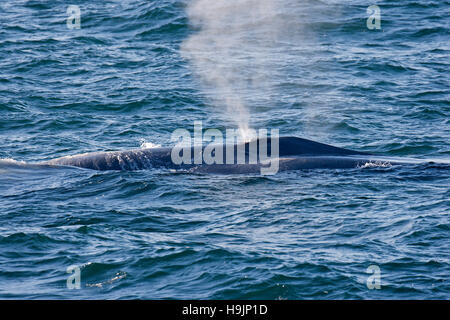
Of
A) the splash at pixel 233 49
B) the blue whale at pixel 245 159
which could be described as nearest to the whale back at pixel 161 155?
the blue whale at pixel 245 159

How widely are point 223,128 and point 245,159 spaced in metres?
5.88

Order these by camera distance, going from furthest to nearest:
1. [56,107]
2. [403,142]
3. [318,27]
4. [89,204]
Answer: [318,27]
[56,107]
[403,142]
[89,204]

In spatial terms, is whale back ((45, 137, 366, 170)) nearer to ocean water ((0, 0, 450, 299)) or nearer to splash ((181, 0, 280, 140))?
ocean water ((0, 0, 450, 299))

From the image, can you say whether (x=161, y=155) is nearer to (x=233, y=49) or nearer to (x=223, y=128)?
(x=223, y=128)

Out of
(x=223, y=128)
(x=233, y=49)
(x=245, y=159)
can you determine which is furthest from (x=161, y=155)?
(x=233, y=49)

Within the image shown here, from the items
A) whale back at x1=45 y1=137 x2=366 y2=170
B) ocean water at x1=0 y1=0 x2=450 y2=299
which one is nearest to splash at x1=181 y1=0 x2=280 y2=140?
ocean water at x1=0 y1=0 x2=450 y2=299

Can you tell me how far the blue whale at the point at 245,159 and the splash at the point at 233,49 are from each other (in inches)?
179

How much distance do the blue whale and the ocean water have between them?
0.56m

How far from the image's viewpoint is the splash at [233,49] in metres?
29.7

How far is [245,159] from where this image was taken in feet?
67.9

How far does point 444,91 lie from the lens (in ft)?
94.6
